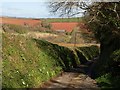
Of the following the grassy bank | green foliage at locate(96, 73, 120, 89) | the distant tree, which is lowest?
green foliage at locate(96, 73, 120, 89)

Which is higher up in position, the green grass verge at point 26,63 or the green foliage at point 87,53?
the green grass verge at point 26,63

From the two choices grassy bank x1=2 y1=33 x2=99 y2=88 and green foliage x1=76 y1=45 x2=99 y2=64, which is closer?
grassy bank x1=2 y1=33 x2=99 y2=88

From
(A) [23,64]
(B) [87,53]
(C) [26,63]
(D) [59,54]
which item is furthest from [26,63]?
(B) [87,53]

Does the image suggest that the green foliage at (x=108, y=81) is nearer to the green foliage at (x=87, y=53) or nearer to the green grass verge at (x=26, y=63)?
the green grass verge at (x=26, y=63)

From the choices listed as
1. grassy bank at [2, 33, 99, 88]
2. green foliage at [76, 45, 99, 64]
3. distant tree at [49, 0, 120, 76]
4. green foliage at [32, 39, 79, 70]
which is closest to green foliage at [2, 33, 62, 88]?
grassy bank at [2, 33, 99, 88]

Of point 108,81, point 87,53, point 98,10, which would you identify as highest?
point 98,10

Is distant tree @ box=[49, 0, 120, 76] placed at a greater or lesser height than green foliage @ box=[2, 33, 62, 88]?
greater

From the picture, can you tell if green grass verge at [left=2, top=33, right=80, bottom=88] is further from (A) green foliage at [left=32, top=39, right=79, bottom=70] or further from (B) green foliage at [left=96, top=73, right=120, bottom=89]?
(B) green foliage at [left=96, top=73, right=120, bottom=89]

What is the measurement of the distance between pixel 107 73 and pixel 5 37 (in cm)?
722

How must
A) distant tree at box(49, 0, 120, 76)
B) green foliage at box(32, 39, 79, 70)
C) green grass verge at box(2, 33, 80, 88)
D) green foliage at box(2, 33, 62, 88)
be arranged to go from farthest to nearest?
green foliage at box(32, 39, 79, 70), distant tree at box(49, 0, 120, 76), green grass verge at box(2, 33, 80, 88), green foliage at box(2, 33, 62, 88)

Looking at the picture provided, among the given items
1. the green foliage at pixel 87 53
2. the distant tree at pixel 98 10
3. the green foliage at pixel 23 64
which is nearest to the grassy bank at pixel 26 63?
the green foliage at pixel 23 64

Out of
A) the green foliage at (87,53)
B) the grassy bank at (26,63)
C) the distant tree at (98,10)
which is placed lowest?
the green foliage at (87,53)

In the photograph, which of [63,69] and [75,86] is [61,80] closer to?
[75,86]

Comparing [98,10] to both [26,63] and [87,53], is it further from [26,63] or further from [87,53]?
[87,53]
